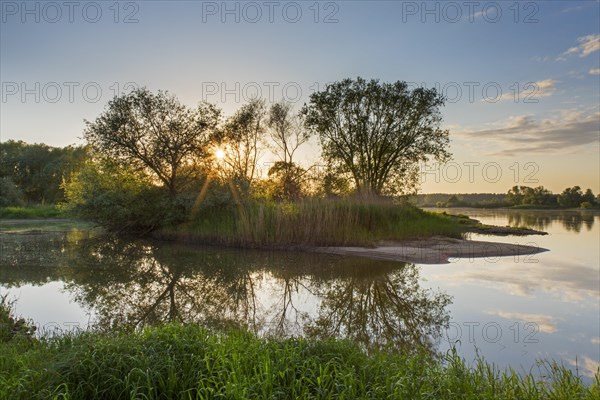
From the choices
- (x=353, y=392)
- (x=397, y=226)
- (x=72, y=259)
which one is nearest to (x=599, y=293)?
(x=353, y=392)

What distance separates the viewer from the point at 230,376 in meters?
3.39

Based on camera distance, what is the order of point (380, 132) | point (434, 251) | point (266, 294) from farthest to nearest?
point (380, 132) < point (434, 251) < point (266, 294)

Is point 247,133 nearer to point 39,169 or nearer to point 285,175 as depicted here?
point 285,175

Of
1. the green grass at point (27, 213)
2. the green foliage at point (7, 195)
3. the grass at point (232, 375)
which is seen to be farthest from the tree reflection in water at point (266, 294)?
the green foliage at point (7, 195)

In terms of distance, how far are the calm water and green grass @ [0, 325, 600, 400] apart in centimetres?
157

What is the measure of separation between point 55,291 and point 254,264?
203 inches

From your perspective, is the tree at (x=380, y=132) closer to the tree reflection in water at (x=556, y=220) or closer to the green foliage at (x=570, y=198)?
the tree reflection in water at (x=556, y=220)

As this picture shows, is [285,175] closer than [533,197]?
Yes

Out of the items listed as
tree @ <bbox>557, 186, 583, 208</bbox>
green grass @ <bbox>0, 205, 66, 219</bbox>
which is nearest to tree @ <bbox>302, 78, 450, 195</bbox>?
green grass @ <bbox>0, 205, 66, 219</bbox>

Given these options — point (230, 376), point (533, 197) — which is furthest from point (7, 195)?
point (533, 197)

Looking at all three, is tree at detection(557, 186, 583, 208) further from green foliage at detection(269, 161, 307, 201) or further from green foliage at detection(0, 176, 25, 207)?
green foliage at detection(0, 176, 25, 207)

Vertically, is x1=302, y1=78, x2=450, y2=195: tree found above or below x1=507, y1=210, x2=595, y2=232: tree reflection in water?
above

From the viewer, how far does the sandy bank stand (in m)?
13.6

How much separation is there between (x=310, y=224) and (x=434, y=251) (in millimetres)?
4497
